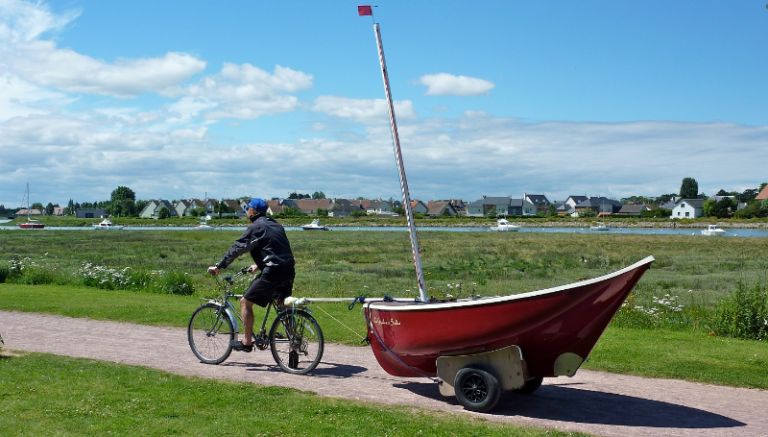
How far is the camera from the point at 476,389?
7.20 meters

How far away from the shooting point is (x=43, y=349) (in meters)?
10.1

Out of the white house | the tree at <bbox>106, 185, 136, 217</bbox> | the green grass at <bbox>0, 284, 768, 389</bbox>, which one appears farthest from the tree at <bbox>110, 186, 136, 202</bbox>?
the green grass at <bbox>0, 284, 768, 389</bbox>

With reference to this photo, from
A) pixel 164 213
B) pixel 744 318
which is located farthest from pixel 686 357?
pixel 164 213

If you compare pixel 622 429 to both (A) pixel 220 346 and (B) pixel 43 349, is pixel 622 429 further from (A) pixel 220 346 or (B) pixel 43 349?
(B) pixel 43 349

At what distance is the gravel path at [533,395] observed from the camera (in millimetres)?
6742

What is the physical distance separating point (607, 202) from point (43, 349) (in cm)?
17995

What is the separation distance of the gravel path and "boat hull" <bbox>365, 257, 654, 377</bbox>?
0.53 metres

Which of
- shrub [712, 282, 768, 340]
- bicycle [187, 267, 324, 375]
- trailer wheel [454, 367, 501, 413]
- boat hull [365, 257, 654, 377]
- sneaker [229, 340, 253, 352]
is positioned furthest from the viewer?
shrub [712, 282, 768, 340]

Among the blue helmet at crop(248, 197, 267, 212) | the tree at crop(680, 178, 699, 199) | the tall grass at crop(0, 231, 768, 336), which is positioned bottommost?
the tall grass at crop(0, 231, 768, 336)

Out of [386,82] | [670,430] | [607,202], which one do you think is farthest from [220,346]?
[607,202]

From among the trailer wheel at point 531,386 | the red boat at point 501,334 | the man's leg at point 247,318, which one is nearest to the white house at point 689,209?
the trailer wheel at point 531,386

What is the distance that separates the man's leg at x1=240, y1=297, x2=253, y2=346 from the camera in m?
8.80

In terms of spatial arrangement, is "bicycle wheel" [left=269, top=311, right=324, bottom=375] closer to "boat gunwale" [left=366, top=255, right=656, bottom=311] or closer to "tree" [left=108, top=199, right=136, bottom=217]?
"boat gunwale" [left=366, top=255, right=656, bottom=311]

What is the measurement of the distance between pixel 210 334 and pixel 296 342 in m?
1.38
